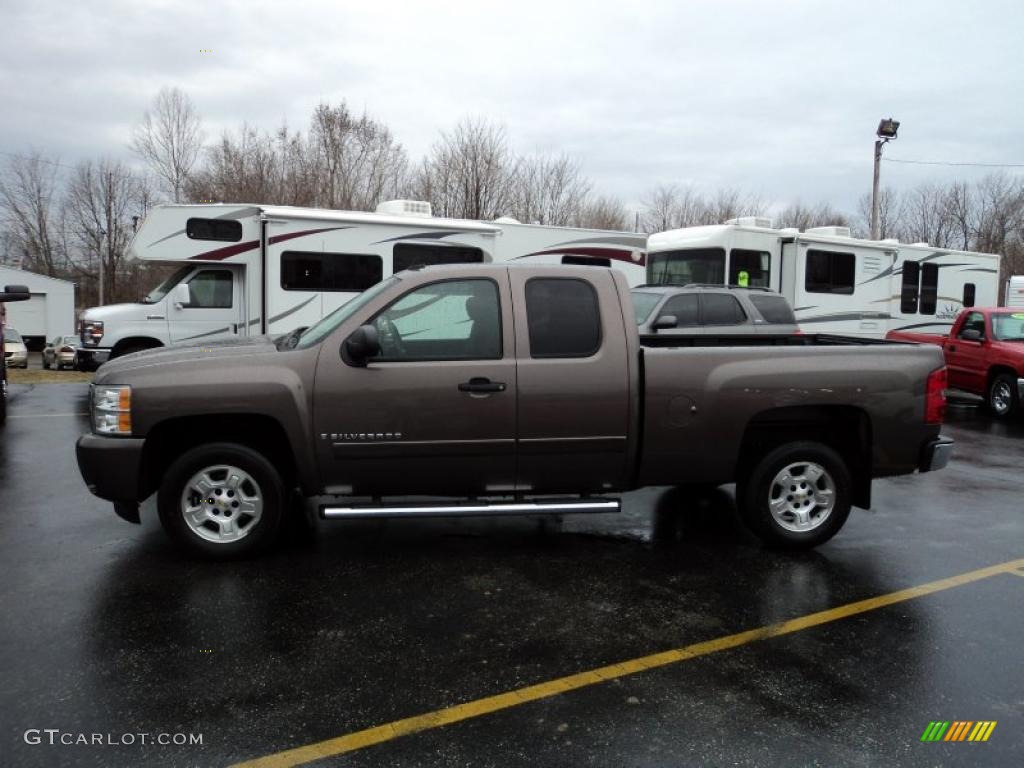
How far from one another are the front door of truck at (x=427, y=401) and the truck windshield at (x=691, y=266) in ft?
34.8

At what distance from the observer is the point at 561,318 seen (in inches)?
205

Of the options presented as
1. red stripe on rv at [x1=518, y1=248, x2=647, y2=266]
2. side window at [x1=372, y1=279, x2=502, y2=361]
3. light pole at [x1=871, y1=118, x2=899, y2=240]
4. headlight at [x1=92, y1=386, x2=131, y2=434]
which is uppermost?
light pole at [x1=871, y1=118, x2=899, y2=240]

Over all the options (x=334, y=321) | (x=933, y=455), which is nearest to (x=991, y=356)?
(x=933, y=455)

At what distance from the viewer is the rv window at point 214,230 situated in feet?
37.7

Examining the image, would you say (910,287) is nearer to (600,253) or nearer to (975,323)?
(975,323)

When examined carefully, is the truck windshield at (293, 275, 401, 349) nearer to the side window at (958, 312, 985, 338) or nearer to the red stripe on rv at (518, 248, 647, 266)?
the red stripe on rv at (518, 248, 647, 266)

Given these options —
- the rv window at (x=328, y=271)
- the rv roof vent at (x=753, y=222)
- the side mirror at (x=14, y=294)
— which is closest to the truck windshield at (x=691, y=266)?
the rv roof vent at (x=753, y=222)

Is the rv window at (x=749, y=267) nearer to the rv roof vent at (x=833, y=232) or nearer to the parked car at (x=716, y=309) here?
the rv roof vent at (x=833, y=232)

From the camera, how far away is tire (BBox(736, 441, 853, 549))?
5.44 m

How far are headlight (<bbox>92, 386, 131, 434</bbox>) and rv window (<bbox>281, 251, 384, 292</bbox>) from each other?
281 inches

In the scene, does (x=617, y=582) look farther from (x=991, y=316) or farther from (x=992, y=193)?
(x=992, y=193)

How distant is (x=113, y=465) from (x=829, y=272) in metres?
14.5
